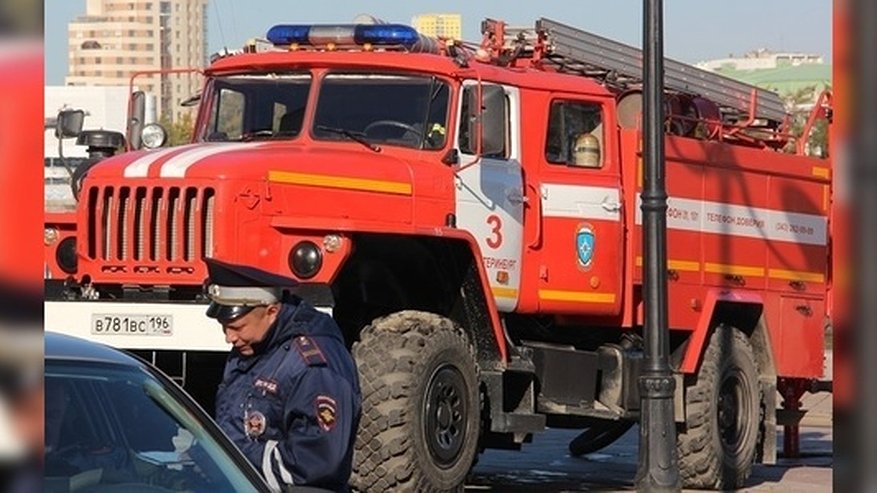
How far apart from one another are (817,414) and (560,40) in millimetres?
9525

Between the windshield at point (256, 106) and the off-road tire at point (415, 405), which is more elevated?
the windshield at point (256, 106)

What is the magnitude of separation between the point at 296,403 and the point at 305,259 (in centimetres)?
544

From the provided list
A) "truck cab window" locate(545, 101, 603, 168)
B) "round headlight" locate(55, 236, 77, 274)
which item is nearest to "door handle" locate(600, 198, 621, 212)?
"truck cab window" locate(545, 101, 603, 168)

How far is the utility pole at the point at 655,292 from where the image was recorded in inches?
470

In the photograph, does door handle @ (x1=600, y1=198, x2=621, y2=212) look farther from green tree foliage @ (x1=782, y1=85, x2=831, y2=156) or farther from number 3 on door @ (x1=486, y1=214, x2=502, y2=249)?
green tree foliage @ (x1=782, y1=85, x2=831, y2=156)

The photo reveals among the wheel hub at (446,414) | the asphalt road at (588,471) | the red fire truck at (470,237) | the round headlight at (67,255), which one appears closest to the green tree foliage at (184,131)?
the red fire truck at (470,237)

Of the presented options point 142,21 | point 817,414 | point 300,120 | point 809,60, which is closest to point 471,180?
point 300,120

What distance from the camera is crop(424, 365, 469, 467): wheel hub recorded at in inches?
427

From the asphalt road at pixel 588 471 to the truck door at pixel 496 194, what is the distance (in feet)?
7.24

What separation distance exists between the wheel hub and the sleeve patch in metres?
5.64

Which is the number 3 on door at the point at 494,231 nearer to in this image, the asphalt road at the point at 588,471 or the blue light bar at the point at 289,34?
the blue light bar at the point at 289,34

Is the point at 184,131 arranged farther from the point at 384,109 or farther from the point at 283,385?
the point at 283,385

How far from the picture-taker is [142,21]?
81750 millimetres

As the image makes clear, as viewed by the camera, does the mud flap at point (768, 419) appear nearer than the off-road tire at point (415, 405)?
No
